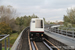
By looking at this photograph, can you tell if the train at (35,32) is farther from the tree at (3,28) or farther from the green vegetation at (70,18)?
the tree at (3,28)

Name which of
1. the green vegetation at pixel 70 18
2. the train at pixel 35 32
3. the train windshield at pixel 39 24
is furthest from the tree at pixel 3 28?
the train at pixel 35 32

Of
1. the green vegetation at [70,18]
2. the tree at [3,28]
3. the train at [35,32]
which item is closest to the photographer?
the train at [35,32]

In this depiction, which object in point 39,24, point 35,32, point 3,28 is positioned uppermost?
point 39,24

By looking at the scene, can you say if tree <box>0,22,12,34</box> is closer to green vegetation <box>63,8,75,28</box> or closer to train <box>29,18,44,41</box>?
green vegetation <box>63,8,75,28</box>

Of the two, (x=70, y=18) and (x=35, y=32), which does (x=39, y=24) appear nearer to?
(x=35, y=32)

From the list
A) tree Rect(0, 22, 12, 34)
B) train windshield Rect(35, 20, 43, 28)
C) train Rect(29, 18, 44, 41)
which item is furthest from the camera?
tree Rect(0, 22, 12, 34)

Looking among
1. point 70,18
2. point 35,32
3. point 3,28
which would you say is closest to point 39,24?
point 35,32

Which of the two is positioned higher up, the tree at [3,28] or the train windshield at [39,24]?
the train windshield at [39,24]

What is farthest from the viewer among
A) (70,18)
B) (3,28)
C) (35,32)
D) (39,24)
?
(3,28)

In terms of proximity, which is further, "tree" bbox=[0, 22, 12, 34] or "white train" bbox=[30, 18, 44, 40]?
"tree" bbox=[0, 22, 12, 34]

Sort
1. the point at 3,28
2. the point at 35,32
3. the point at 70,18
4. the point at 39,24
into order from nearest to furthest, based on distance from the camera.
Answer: the point at 35,32, the point at 39,24, the point at 70,18, the point at 3,28

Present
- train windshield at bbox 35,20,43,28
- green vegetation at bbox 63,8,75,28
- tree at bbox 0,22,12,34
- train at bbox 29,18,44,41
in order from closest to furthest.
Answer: train at bbox 29,18,44,41, train windshield at bbox 35,20,43,28, green vegetation at bbox 63,8,75,28, tree at bbox 0,22,12,34

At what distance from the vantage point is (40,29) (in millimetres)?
16422

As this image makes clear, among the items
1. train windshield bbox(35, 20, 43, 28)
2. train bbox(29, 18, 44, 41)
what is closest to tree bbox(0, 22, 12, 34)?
train windshield bbox(35, 20, 43, 28)
